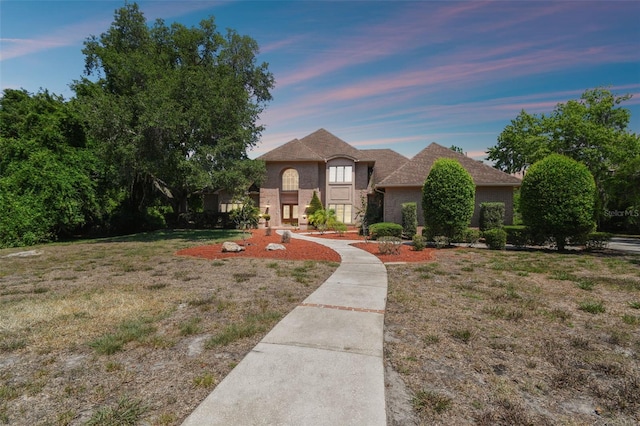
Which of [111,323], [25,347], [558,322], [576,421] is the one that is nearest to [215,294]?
[111,323]

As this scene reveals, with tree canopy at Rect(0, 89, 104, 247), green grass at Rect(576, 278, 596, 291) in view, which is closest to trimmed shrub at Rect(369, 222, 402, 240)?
green grass at Rect(576, 278, 596, 291)

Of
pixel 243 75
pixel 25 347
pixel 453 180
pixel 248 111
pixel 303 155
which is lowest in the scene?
pixel 25 347

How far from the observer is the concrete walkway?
2670mm

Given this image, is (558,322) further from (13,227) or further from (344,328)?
(13,227)

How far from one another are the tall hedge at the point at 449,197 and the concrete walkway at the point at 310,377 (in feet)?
36.0

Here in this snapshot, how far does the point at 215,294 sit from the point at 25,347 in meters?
3.19

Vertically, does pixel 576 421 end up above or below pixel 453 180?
below

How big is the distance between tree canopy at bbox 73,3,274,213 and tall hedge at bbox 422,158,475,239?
12499 millimetres

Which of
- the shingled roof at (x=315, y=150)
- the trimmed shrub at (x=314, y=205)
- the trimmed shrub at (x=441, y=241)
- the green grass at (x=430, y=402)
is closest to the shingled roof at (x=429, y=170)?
the shingled roof at (x=315, y=150)

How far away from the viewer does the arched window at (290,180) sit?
28188mm

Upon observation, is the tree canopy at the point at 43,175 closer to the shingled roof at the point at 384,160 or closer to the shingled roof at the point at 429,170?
the shingled roof at the point at 429,170

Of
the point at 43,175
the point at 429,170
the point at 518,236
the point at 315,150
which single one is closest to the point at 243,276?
the point at 518,236

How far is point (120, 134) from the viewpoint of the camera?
18312mm

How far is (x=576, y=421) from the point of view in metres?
2.75
